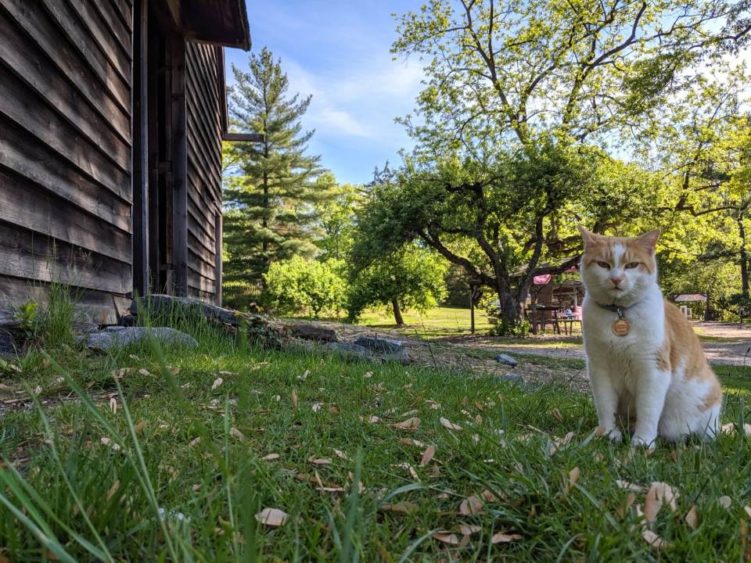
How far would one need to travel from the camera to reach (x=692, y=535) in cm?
101

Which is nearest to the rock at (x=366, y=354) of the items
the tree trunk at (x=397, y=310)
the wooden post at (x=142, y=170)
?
the wooden post at (x=142, y=170)

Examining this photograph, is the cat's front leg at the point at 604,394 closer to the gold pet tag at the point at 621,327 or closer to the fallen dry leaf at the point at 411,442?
the gold pet tag at the point at 621,327

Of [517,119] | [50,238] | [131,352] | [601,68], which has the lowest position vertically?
[131,352]

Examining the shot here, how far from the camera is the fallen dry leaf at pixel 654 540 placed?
3.28 feet

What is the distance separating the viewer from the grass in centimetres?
83

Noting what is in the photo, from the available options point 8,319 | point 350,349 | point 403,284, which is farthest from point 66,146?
point 403,284

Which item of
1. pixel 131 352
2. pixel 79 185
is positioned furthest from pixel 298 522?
pixel 79 185

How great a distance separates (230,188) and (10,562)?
31.8 m

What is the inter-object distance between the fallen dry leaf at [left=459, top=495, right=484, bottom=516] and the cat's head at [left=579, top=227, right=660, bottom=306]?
1.28 meters

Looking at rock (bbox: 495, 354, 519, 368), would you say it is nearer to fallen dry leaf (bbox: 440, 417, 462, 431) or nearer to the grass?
the grass

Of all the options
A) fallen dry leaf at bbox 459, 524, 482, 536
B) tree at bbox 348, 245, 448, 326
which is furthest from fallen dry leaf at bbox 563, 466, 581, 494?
tree at bbox 348, 245, 448, 326

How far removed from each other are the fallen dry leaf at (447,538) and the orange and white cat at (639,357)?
4.01ft

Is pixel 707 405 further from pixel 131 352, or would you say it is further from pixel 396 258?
pixel 396 258

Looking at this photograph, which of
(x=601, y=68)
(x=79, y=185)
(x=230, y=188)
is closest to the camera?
(x=79, y=185)
